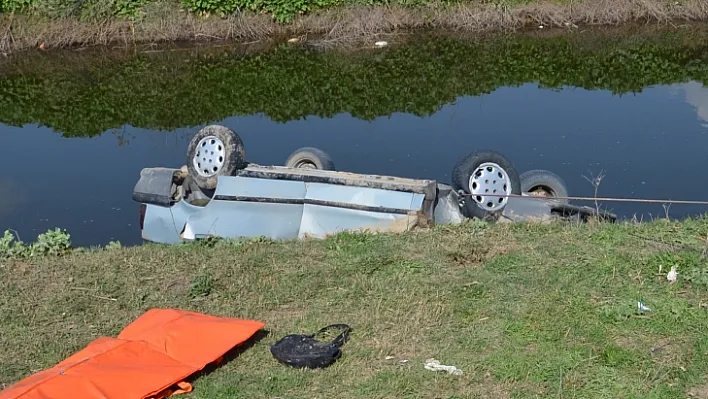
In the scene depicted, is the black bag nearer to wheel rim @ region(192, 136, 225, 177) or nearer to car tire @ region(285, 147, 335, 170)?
wheel rim @ region(192, 136, 225, 177)

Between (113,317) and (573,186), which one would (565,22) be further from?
(113,317)

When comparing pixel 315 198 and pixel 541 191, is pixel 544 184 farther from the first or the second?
pixel 315 198

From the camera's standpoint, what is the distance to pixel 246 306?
7.16m

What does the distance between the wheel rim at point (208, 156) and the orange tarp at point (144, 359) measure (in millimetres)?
3592

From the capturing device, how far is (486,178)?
961 cm

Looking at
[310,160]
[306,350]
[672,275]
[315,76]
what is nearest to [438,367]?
[306,350]

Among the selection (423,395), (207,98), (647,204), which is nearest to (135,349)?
(423,395)

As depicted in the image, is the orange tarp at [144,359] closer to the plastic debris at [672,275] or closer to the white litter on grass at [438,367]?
the white litter on grass at [438,367]

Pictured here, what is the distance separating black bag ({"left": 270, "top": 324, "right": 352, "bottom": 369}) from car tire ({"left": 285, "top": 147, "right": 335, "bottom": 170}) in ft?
14.3

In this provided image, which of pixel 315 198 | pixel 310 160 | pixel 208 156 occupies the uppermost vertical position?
pixel 310 160

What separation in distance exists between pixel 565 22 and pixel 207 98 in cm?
780

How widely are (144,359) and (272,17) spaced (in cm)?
1530

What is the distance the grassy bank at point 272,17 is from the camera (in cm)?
2039

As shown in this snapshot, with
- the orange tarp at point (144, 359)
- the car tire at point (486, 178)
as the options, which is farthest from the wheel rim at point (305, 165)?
the orange tarp at point (144, 359)
